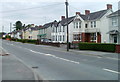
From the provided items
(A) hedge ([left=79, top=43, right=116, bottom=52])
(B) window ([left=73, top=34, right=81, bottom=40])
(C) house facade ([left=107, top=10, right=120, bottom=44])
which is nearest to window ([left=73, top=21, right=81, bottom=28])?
(B) window ([left=73, top=34, right=81, bottom=40])

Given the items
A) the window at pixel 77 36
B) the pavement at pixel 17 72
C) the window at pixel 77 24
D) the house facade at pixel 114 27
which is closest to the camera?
the pavement at pixel 17 72

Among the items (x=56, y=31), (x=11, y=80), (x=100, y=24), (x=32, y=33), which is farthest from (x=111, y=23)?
(x=32, y=33)

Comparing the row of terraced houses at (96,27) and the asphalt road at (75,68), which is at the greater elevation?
the row of terraced houses at (96,27)

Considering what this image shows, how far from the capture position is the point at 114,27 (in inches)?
1348

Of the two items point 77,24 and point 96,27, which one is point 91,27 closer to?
point 96,27

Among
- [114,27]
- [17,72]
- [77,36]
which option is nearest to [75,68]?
[17,72]

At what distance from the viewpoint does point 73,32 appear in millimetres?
46875

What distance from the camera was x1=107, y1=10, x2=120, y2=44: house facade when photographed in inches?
1308

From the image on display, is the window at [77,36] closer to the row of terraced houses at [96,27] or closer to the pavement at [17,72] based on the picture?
the row of terraced houses at [96,27]

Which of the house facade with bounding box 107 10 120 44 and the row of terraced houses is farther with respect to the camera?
the row of terraced houses

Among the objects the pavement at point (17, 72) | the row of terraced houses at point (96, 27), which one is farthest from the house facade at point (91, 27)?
the pavement at point (17, 72)

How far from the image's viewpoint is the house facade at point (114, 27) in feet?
109

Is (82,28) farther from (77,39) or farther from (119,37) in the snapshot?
(119,37)

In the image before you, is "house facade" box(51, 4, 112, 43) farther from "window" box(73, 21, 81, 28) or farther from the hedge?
the hedge
